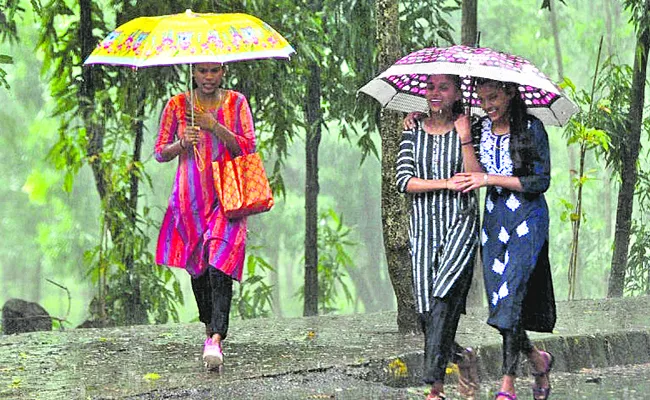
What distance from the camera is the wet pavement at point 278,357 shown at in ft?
21.6

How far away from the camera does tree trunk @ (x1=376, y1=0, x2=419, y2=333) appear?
8.29m

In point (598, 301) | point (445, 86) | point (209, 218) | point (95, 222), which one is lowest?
point (95, 222)

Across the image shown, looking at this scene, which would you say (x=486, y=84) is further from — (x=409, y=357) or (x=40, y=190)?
(x=40, y=190)

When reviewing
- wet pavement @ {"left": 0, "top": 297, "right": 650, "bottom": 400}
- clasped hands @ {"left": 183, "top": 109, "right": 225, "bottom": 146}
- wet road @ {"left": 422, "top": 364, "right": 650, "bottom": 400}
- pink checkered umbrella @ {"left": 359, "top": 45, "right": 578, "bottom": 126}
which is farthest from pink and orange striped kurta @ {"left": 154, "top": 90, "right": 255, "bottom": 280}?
wet road @ {"left": 422, "top": 364, "right": 650, "bottom": 400}

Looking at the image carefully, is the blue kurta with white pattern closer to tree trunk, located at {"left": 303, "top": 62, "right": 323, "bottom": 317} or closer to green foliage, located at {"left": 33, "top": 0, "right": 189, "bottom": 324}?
green foliage, located at {"left": 33, "top": 0, "right": 189, "bottom": 324}

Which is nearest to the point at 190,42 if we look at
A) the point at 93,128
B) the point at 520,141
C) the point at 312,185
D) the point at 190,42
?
the point at 190,42

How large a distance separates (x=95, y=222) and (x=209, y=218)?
96.7ft

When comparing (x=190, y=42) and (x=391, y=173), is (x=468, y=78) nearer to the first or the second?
(x=190, y=42)

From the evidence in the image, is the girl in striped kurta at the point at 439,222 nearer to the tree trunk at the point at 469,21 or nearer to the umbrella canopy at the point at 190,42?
the umbrella canopy at the point at 190,42

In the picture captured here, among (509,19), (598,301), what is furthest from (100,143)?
(509,19)

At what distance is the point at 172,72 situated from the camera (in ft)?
41.1

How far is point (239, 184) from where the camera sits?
283 inches

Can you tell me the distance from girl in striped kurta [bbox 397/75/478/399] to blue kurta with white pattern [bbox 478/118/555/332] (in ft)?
0.36

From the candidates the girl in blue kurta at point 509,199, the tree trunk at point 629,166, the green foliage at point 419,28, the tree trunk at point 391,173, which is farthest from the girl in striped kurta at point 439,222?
the tree trunk at point 629,166
